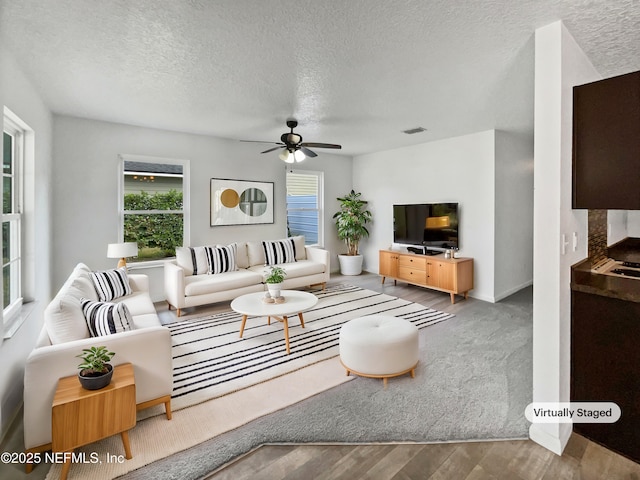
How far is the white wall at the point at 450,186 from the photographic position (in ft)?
15.9

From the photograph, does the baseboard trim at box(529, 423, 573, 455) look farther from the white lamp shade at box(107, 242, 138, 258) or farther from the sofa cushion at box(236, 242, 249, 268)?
the white lamp shade at box(107, 242, 138, 258)

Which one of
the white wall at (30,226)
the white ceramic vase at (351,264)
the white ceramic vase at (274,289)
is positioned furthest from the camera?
the white ceramic vase at (351,264)

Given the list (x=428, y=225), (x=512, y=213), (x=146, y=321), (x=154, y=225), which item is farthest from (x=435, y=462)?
(x=154, y=225)

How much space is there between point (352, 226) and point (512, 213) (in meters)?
2.83

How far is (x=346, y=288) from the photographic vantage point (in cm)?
565

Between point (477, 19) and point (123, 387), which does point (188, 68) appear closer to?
point (477, 19)

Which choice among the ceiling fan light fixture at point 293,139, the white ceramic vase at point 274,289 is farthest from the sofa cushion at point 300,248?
the white ceramic vase at point 274,289

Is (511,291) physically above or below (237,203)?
below

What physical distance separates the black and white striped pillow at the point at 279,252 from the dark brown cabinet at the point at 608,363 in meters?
4.19

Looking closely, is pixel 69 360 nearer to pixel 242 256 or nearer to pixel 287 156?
pixel 287 156

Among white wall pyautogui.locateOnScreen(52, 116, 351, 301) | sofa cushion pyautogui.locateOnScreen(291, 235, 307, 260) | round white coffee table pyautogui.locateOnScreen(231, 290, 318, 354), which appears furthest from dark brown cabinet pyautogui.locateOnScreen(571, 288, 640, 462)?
white wall pyautogui.locateOnScreen(52, 116, 351, 301)

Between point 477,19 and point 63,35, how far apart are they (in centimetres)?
271

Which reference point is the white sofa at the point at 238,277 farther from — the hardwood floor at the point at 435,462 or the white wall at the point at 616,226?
the white wall at the point at 616,226

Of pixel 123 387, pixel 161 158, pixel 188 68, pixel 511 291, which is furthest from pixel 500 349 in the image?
pixel 161 158
